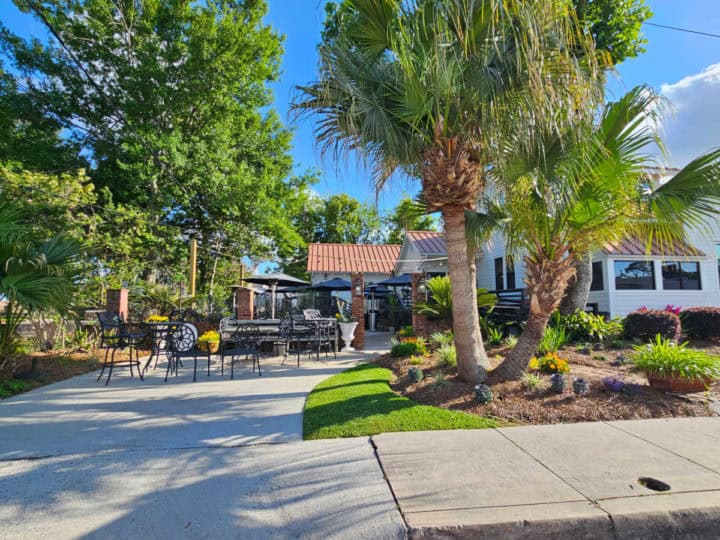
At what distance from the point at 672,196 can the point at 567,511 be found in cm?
471

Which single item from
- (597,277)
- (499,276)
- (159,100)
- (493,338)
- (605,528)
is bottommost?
(605,528)

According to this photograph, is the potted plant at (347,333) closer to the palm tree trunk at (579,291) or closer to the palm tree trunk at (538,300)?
the palm tree trunk at (579,291)

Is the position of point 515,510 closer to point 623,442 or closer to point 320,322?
point 623,442

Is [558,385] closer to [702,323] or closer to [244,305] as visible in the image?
[702,323]

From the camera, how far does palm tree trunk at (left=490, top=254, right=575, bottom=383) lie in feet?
19.3

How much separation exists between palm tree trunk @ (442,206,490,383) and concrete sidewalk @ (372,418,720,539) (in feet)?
5.36

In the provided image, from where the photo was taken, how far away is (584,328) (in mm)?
10352

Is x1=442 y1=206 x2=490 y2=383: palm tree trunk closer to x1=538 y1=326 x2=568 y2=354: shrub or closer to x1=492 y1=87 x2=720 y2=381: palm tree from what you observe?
x1=492 y1=87 x2=720 y2=381: palm tree

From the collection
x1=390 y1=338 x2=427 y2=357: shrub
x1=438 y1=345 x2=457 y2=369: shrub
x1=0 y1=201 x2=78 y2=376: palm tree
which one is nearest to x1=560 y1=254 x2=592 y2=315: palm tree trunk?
x1=390 y1=338 x2=427 y2=357: shrub

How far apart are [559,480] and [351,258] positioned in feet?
44.4

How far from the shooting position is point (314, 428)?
4.67 meters

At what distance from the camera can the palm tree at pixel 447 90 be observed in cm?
498

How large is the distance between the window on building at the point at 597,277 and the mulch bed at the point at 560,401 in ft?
26.5

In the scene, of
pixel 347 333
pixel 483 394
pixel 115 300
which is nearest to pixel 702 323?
pixel 483 394
